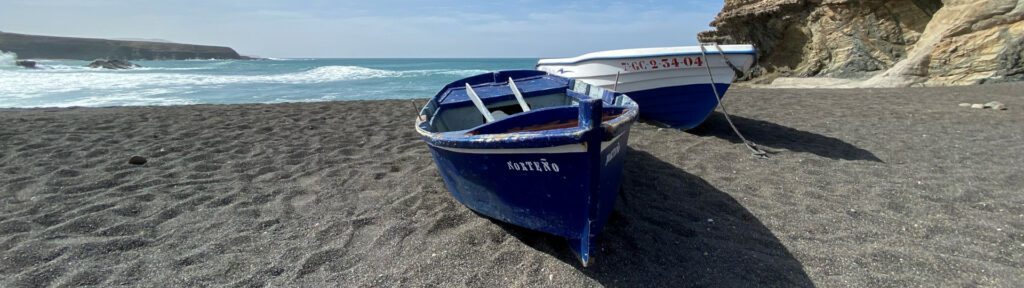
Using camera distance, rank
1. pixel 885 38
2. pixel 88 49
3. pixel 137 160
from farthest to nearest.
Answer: pixel 88 49 → pixel 885 38 → pixel 137 160

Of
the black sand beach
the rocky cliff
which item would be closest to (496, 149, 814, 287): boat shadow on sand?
the black sand beach

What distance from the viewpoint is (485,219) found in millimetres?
3189

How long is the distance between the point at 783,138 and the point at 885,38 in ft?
34.8

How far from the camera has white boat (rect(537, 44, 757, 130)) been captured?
528cm

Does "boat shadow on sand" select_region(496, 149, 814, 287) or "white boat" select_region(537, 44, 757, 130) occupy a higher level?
"white boat" select_region(537, 44, 757, 130)

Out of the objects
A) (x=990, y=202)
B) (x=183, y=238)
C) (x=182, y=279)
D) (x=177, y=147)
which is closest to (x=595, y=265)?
(x=182, y=279)

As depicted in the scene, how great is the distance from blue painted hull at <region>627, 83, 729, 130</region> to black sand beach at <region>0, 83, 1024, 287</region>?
1.17 ft

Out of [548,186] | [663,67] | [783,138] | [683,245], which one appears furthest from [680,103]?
[548,186]

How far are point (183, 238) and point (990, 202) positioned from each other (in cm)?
641

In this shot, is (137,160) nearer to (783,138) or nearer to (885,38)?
(783,138)

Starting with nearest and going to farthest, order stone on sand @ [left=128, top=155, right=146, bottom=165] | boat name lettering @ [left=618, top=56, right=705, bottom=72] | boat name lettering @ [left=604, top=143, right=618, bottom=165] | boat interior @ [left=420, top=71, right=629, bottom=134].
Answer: boat name lettering @ [left=604, top=143, right=618, bottom=165] < boat interior @ [left=420, top=71, right=629, bottom=134] < stone on sand @ [left=128, top=155, right=146, bottom=165] < boat name lettering @ [left=618, top=56, right=705, bottom=72]

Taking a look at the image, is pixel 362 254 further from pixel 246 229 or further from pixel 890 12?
pixel 890 12

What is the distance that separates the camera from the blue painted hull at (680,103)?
562cm

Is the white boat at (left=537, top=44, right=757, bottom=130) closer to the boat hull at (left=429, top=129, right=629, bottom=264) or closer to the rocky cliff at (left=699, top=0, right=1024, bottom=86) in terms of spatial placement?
the boat hull at (left=429, top=129, right=629, bottom=264)
